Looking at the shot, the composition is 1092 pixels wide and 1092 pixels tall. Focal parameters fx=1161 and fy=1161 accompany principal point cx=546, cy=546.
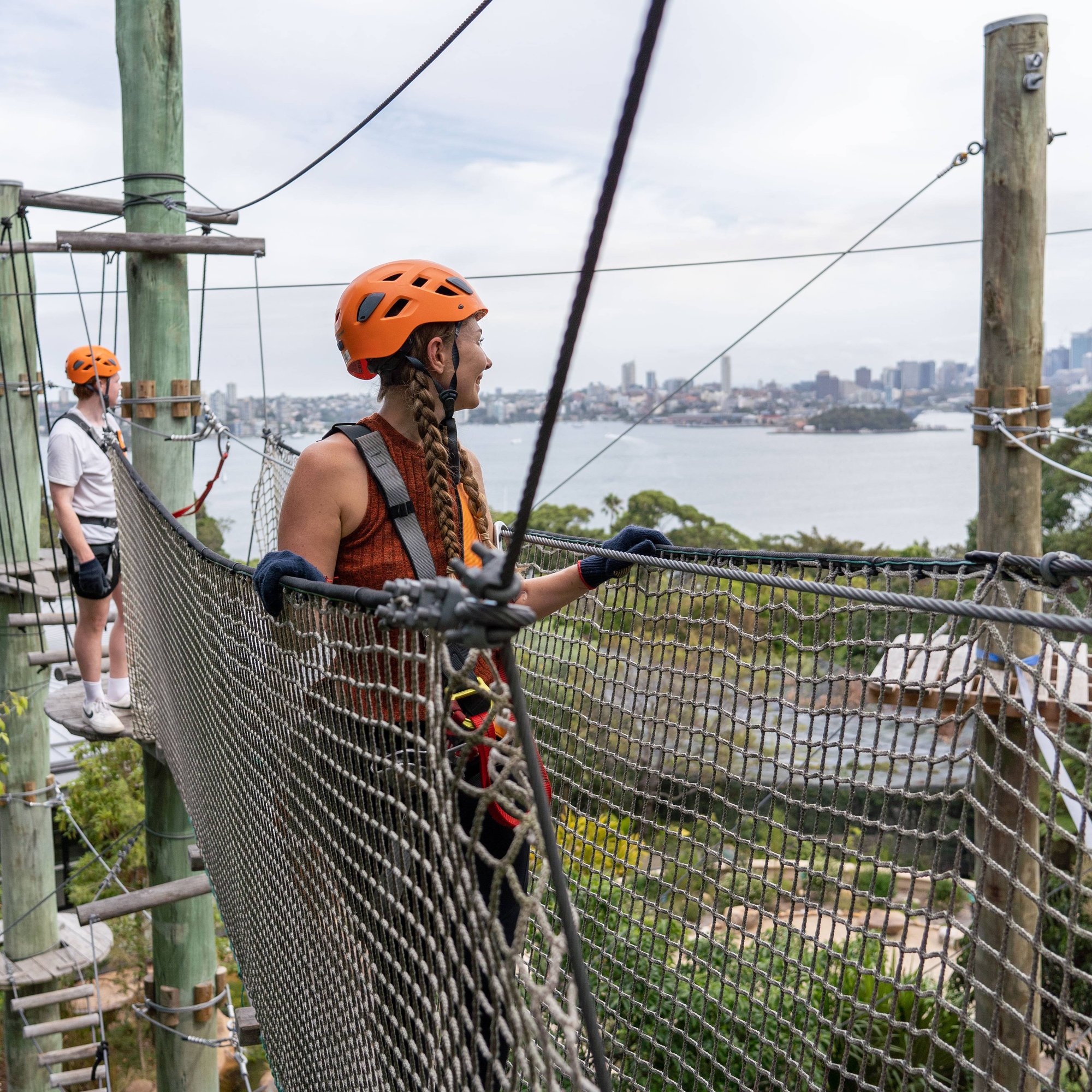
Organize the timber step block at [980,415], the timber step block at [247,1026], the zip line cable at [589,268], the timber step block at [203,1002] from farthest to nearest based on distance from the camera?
the timber step block at [203,1002]
the timber step block at [980,415]
the timber step block at [247,1026]
the zip line cable at [589,268]

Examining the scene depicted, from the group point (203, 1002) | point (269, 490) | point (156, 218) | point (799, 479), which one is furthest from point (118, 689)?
point (799, 479)

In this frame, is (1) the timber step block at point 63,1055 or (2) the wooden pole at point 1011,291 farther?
(1) the timber step block at point 63,1055

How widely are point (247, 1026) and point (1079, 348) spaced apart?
27.1m

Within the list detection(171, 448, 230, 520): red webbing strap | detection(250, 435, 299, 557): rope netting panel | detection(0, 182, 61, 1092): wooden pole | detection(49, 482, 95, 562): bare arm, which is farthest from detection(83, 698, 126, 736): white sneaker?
detection(0, 182, 61, 1092): wooden pole

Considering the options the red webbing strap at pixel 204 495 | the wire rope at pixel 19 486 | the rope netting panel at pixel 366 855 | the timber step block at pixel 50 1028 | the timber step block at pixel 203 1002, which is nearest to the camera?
the rope netting panel at pixel 366 855

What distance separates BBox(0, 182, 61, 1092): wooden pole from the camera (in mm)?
5238

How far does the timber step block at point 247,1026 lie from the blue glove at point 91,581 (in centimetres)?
169

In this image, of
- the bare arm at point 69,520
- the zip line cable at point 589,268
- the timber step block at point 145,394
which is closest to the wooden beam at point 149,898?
the bare arm at point 69,520

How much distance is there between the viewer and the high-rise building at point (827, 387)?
33959 millimetres

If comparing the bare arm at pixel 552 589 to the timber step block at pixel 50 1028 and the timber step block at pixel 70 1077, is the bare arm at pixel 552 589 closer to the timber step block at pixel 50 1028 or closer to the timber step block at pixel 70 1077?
the timber step block at pixel 50 1028

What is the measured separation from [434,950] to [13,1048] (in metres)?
6.65

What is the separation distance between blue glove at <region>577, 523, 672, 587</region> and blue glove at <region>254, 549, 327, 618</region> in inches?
16.1

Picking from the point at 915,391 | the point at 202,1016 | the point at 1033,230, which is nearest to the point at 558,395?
the point at 1033,230

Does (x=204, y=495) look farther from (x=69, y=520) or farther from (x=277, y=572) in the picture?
(x=277, y=572)
